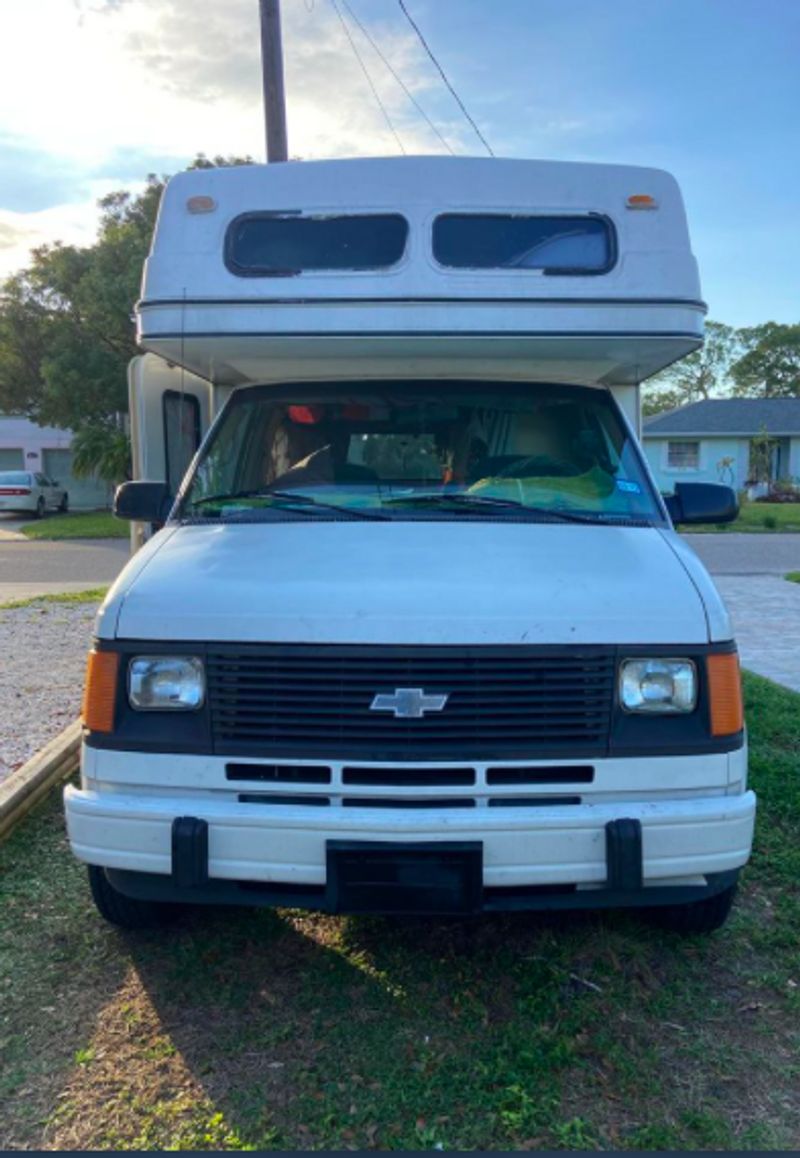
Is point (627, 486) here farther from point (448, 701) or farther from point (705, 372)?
point (705, 372)

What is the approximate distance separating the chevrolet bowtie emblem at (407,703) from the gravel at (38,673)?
3.02 metres

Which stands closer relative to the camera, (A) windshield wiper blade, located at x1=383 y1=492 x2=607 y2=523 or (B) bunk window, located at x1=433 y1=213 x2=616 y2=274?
(A) windshield wiper blade, located at x1=383 y1=492 x2=607 y2=523

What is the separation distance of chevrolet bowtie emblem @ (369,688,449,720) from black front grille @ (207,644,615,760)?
0.02 metres

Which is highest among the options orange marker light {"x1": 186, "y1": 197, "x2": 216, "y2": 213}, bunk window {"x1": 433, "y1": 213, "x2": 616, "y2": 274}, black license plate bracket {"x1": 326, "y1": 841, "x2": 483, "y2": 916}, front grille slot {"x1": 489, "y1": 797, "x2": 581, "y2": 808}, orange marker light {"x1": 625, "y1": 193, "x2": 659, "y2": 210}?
orange marker light {"x1": 186, "y1": 197, "x2": 216, "y2": 213}

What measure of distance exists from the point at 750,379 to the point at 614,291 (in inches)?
2805

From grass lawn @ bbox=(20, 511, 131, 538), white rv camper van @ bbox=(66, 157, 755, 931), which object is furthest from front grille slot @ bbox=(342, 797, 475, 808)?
grass lawn @ bbox=(20, 511, 131, 538)

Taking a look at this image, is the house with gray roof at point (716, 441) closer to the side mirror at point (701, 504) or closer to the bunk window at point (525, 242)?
the side mirror at point (701, 504)

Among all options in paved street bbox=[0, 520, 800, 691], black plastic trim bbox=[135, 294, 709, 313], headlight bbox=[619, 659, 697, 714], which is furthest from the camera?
paved street bbox=[0, 520, 800, 691]

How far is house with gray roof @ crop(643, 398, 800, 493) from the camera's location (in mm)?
40281

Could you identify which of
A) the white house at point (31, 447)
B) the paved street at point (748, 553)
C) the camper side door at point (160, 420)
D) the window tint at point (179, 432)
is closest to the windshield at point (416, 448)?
the camper side door at point (160, 420)

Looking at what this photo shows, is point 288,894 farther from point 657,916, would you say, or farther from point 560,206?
point 560,206

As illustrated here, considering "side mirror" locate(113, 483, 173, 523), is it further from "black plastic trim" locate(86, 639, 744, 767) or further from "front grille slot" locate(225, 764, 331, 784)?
"front grille slot" locate(225, 764, 331, 784)

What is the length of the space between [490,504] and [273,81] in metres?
7.96

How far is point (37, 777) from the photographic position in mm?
4734
